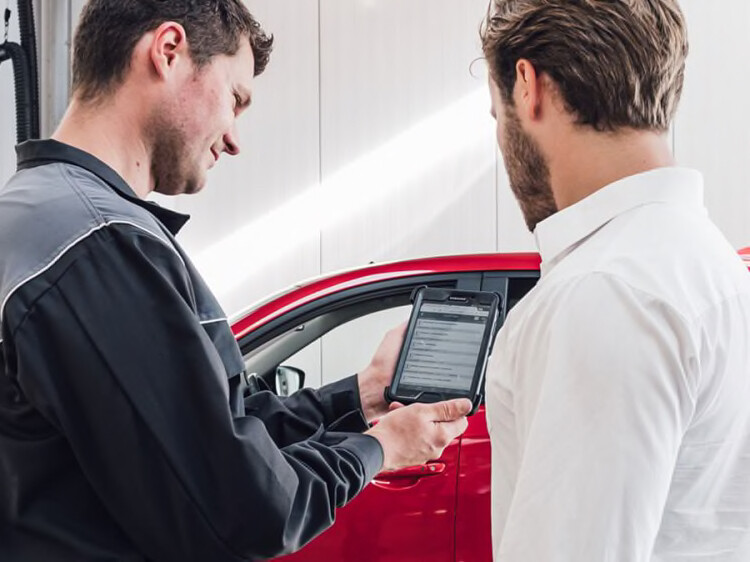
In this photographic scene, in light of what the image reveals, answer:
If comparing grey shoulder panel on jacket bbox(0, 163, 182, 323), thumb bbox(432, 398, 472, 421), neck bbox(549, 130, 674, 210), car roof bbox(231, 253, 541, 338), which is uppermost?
neck bbox(549, 130, 674, 210)

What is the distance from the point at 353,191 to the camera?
6285 mm

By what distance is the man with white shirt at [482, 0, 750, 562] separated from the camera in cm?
93

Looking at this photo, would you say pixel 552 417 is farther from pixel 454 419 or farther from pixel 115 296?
pixel 454 419

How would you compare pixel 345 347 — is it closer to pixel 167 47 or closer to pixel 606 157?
pixel 167 47

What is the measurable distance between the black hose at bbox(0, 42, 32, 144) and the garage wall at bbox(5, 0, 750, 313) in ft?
6.00

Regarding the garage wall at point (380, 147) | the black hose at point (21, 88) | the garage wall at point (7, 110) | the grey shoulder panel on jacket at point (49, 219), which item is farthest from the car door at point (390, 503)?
the garage wall at point (380, 147)

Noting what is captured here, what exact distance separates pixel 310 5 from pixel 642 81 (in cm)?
558

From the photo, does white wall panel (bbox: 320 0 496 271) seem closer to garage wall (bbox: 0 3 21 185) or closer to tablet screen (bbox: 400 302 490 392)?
garage wall (bbox: 0 3 21 185)

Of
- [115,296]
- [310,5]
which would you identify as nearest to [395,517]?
[115,296]

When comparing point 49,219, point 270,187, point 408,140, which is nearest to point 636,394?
point 49,219

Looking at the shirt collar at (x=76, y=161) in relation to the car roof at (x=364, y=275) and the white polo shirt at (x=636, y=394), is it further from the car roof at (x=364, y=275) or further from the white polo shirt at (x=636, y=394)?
the car roof at (x=364, y=275)

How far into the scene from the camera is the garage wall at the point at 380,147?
19.6 feet

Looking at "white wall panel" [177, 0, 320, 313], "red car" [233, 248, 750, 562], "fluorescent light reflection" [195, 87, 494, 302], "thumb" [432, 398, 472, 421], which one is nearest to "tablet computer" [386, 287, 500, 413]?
"thumb" [432, 398, 472, 421]

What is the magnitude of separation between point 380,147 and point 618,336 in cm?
539
